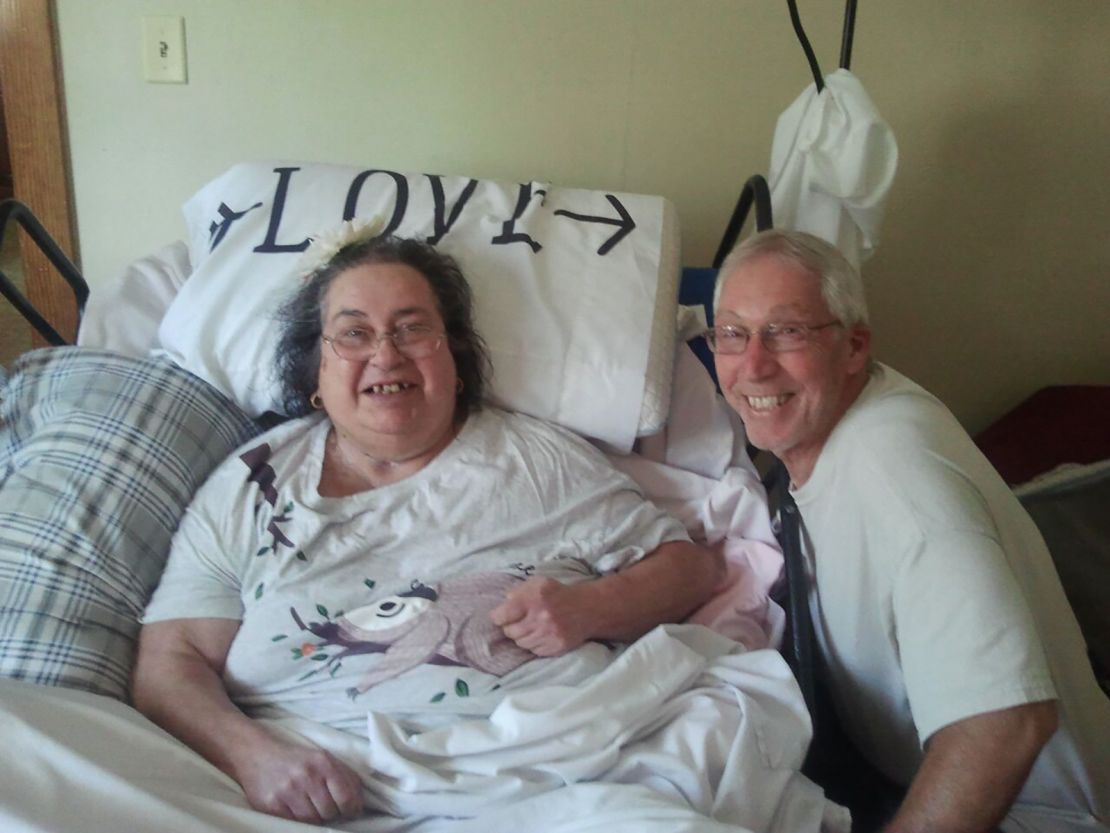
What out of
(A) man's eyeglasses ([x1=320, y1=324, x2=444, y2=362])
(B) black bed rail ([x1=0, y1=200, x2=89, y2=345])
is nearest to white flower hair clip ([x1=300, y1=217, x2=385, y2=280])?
(A) man's eyeglasses ([x1=320, y1=324, x2=444, y2=362])

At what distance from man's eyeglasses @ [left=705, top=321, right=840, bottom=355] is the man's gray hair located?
0.09ft

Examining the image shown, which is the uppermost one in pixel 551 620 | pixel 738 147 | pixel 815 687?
pixel 738 147

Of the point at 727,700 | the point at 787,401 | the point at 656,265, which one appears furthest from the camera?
the point at 656,265

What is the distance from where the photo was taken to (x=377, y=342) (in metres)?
1.27

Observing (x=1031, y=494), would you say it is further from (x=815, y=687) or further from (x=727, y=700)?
(x=727, y=700)

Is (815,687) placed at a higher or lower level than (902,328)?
lower

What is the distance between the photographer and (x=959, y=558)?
36.9 inches

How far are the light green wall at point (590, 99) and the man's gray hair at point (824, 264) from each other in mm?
781

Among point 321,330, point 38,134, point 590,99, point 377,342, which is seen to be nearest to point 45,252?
point 38,134

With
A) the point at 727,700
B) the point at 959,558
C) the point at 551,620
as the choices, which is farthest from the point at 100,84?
the point at 959,558

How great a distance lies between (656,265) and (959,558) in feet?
2.35

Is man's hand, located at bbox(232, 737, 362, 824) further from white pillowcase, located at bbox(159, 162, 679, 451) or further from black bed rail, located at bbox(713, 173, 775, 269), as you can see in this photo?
black bed rail, located at bbox(713, 173, 775, 269)

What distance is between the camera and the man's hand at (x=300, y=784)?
3.19 ft

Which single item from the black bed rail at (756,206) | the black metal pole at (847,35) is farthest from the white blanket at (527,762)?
the black metal pole at (847,35)
